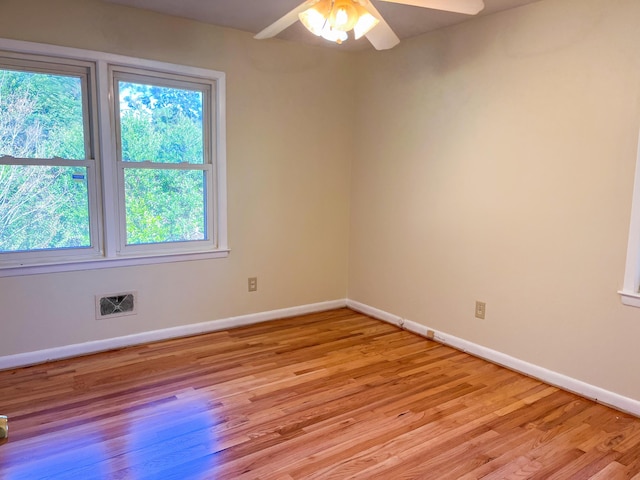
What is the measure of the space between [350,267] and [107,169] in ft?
7.45

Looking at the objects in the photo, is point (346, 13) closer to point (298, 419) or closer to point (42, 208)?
point (298, 419)

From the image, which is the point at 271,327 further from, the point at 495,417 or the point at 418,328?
the point at 495,417

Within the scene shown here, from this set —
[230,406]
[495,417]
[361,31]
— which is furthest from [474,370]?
[361,31]

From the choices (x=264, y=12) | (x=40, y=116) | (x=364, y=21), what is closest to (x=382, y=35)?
(x=364, y=21)

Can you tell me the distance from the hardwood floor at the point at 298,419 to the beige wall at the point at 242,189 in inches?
14.4

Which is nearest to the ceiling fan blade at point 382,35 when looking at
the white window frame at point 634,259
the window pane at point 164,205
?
the white window frame at point 634,259

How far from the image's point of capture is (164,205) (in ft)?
11.2

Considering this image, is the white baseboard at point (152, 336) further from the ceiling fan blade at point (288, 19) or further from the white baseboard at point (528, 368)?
the ceiling fan blade at point (288, 19)

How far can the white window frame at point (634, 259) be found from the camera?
7.85ft

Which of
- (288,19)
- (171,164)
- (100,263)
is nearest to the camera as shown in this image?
(288,19)

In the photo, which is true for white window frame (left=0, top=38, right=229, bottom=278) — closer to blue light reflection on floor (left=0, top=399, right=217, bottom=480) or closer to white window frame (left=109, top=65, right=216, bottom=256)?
white window frame (left=109, top=65, right=216, bottom=256)

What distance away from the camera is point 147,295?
337cm

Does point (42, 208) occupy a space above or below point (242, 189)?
below

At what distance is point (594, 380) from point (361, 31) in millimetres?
2287
